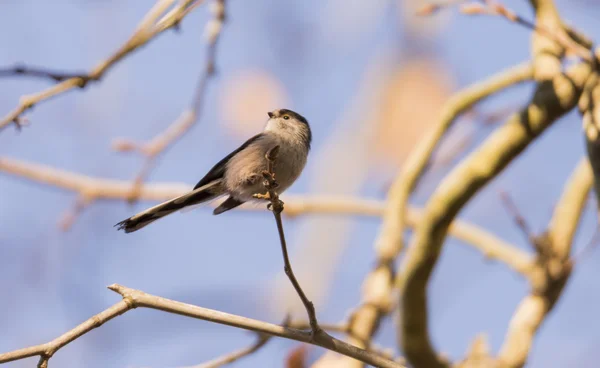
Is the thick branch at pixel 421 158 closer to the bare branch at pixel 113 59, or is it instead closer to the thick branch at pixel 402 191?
the thick branch at pixel 402 191

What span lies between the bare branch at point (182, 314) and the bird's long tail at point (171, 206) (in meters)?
0.59

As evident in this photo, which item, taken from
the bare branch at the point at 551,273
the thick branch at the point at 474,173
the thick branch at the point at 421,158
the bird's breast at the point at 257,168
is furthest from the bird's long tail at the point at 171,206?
the bare branch at the point at 551,273

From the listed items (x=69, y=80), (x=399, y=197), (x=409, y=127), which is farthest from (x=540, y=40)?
(x=409, y=127)

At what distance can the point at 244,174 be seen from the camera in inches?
116

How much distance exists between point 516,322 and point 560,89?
47.7 inches

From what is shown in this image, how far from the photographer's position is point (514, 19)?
119 inches

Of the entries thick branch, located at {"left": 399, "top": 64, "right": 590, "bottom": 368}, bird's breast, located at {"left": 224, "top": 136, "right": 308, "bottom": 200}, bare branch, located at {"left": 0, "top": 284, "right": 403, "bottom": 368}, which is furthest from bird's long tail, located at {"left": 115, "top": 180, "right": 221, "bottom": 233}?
thick branch, located at {"left": 399, "top": 64, "right": 590, "bottom": 368}

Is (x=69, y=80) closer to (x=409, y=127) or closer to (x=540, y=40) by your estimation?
(x=540, y=40)

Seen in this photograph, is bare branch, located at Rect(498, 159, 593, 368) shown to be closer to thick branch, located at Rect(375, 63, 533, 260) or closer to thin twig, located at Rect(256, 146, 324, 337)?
thick branch, located at Rect(375, 63, 533, 260)

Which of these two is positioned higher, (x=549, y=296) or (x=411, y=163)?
(x=411, y=163)

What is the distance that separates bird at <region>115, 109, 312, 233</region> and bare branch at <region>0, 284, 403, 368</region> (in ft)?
2.42

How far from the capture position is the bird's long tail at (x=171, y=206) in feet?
8.78

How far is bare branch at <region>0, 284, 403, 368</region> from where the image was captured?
1.95 metres

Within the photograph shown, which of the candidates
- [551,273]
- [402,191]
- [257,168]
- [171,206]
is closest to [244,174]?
[257,168]
